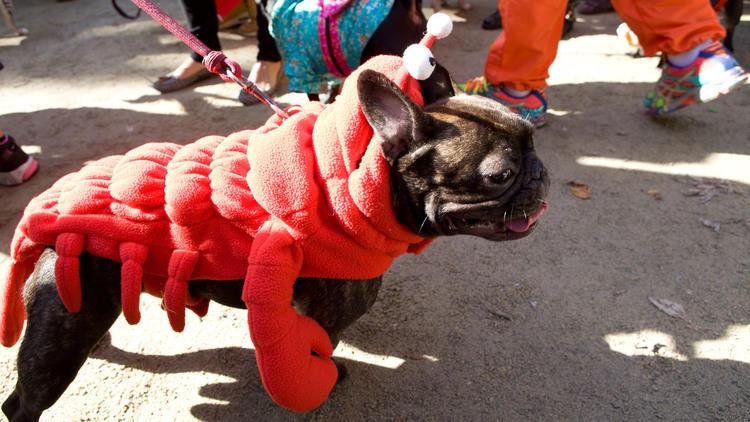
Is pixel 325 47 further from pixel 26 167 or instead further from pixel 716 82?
pixel 716 82

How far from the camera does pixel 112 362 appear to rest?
2.64m

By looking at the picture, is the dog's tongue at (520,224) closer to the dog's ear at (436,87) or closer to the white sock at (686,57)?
the dog's ear at (436,87)

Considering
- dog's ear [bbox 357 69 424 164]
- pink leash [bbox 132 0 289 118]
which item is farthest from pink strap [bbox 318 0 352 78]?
dog's ear [bbox 357 69 424 164]

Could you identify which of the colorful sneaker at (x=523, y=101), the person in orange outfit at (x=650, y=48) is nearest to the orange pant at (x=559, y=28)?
the person in orange outfit at (x=650, y=48)

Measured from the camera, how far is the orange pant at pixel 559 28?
3770 mm

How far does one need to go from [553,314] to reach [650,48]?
110 inches

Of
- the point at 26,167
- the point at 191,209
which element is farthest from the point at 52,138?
the point at 191,209

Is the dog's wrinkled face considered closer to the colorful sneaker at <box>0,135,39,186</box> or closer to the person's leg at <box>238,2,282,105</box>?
the person's leg at <box>238,2,282,105</box>

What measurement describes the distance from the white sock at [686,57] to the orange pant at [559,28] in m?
0.06

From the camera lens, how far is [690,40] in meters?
3.85

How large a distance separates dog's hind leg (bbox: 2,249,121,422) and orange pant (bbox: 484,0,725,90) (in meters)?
3.46

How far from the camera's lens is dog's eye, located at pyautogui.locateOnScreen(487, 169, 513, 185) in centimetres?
168

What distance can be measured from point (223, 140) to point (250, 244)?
62 centimetres

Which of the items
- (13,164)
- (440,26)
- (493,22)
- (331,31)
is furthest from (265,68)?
(440,26)
